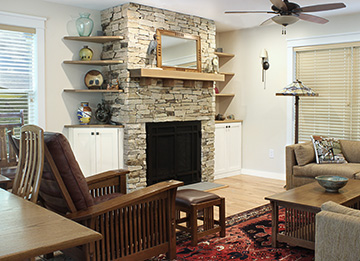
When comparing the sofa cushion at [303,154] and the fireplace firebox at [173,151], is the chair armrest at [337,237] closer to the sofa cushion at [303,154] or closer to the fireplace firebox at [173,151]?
the sofa cushion at [303,154]

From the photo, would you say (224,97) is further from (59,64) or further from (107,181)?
(107,181)

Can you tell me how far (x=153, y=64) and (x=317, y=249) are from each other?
3.71 metres

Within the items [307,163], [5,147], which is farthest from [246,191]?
[5,147]

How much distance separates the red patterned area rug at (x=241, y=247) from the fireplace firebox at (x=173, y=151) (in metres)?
1.70

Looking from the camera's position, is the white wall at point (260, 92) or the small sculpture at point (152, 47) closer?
the small sculpture at point (152, 47)

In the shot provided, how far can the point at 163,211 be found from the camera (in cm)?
308

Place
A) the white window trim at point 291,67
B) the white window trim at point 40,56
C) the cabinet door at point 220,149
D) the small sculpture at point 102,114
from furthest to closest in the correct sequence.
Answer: the cabinet door at point 220,149 → the white window trim at point 291,67 → the small sculpture at point 102,114 → the white window trim at point 40,56

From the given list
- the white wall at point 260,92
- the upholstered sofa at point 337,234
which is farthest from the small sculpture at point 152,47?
the upholstered sofa at point 337,234

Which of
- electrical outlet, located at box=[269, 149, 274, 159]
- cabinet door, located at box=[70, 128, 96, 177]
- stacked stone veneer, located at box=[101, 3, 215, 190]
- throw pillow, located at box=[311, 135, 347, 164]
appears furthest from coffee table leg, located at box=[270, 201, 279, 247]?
electrical outlet, located at box=[269, 149, 274, 159]

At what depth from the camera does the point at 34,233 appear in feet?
4.54

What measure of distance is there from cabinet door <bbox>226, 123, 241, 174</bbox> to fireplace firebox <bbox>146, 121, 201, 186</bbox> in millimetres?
829

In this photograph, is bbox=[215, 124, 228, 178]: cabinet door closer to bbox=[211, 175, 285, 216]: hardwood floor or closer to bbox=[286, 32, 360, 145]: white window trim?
bbox=[211, 175, 285, 216]: hardwood floor

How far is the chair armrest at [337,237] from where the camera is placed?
2.09m

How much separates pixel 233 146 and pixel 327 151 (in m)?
1.88
